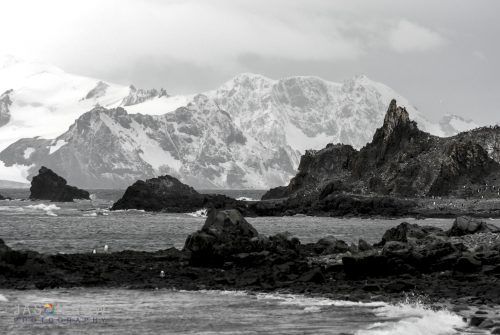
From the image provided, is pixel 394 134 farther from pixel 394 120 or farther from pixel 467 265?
pixel 467 265

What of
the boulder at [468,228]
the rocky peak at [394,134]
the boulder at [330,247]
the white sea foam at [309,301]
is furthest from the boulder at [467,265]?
the rocky peak at [394,134]

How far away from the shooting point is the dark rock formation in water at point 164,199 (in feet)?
545

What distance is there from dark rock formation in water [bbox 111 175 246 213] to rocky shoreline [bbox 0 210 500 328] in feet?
338

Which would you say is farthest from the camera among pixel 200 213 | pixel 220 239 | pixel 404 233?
pixel 200 213

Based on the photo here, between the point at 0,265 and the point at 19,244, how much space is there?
28173 mm

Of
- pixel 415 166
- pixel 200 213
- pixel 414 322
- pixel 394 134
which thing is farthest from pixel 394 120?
pixel 414 322

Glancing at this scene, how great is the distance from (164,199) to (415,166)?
53.1 meters

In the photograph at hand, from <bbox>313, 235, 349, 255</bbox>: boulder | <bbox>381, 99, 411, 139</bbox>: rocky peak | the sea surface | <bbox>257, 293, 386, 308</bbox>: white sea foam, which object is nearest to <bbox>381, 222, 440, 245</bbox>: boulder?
<bbox>313, 235, 349, 255</bbox>: boulder

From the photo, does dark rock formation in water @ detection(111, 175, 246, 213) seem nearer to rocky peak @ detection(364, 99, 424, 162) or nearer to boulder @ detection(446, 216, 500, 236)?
rocky peak @ detection(364, 99, 424, 162)

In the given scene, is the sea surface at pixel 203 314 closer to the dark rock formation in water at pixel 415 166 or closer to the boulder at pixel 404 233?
the boulder at pixel 404 233

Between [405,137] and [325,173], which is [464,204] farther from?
[325,173]

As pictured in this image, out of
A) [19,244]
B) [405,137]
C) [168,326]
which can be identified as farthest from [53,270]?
[405,137]

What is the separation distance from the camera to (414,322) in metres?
33.8

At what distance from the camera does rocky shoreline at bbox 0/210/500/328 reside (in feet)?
138
